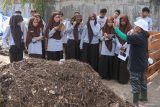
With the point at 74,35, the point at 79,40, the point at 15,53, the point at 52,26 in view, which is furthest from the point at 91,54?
the point at 15,53

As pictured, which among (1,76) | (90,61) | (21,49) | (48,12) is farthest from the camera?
(48,12)

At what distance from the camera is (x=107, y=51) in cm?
995

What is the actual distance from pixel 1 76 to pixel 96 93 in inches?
63.3

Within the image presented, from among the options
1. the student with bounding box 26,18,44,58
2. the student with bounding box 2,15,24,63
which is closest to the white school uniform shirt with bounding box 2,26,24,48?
the student with bounding box 2,15,24,63

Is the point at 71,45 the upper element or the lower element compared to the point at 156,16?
lower

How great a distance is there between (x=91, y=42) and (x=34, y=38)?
1.65m

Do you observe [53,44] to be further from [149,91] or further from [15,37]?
[149,91]

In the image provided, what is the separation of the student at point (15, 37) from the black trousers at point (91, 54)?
5.41 ft

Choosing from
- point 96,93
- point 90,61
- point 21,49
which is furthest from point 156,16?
point 96,93

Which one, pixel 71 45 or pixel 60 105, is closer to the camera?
pixel 60 105

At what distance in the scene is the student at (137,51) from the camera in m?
7.17

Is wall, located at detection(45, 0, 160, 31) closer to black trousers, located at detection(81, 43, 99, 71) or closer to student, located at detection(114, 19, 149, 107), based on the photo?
black trousers, located at detection(81, 43, 99, 71)

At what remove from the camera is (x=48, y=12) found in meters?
15.1

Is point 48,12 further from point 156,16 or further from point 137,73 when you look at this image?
point 137,73
